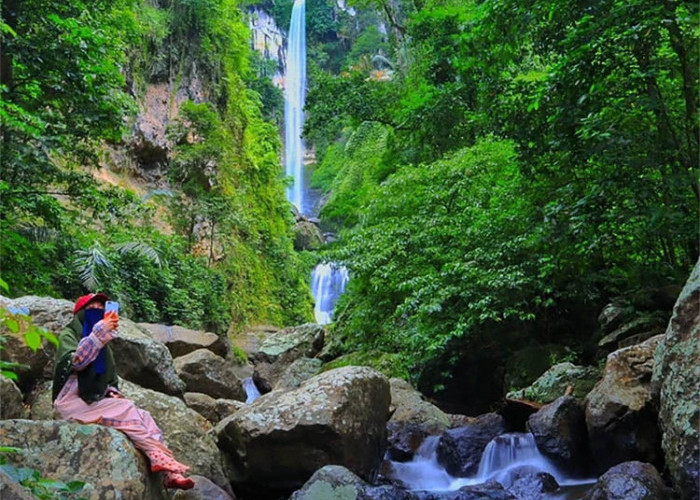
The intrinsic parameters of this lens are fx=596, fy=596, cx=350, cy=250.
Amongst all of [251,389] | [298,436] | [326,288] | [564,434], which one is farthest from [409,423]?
[326,288]

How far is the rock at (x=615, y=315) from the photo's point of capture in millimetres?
8695

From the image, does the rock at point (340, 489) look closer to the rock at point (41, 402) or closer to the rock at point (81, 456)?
the rock at point (81, 456)

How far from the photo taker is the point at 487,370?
11633 millimetres

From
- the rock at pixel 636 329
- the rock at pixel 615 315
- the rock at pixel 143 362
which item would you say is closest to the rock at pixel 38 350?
the rock at pixel 143 362

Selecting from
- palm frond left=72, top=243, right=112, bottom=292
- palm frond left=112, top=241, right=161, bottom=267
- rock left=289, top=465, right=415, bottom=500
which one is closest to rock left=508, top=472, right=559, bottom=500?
rock left=289, top=465, right=415, bottom=500

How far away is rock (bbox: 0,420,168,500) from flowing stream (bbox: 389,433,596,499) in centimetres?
425

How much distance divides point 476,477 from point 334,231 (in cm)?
2863

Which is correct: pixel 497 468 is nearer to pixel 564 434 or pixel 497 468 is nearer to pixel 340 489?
pixel 564 434

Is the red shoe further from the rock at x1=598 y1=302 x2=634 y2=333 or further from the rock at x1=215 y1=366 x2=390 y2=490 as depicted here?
the rock at x1=598 y1=302 x2=634 y2=333

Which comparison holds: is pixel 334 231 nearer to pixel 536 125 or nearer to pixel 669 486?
pixel 536 125

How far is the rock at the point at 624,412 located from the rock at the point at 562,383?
1.03m

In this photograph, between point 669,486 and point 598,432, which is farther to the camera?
point 598,432

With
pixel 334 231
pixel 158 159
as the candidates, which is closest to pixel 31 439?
pixel 158 159

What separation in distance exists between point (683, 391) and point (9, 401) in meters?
5.69
